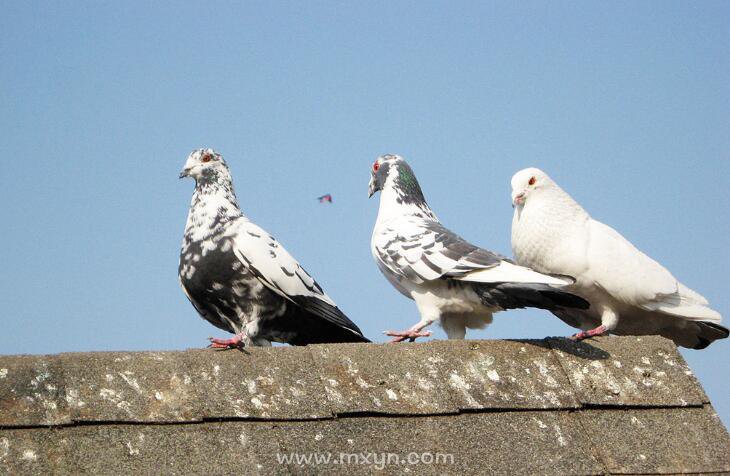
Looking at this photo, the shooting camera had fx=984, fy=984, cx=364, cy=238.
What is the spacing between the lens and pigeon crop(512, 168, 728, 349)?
6.15 metres

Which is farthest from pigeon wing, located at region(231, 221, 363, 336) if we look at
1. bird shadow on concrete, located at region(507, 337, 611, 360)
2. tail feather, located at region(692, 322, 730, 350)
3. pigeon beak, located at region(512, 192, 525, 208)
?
tail feather, located at region(692, 322, 730, 350)

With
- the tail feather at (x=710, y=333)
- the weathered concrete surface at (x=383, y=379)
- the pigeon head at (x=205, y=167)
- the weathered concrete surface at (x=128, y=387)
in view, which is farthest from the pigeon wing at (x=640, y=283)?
the weathered concrete surface at (x=128, y=387)

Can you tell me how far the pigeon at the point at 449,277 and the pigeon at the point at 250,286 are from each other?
53 centimetres

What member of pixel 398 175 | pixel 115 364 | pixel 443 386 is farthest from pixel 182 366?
pixel 398 175

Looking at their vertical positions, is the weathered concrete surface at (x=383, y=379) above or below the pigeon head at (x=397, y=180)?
below

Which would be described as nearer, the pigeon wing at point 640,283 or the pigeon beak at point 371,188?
the pigeon wing at point 640,283

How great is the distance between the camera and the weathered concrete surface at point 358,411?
3637 millimetres

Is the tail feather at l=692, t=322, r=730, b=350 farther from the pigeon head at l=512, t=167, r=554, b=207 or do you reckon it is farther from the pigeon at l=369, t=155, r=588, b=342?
the pigeon head at l=512, t=167, r=554, b=207

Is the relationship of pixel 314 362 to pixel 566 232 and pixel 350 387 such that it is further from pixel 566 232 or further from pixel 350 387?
pixel 566 232

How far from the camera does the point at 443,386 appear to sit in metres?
4.27

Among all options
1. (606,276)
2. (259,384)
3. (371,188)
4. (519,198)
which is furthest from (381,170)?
(259,384)

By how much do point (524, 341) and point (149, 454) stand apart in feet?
6.50

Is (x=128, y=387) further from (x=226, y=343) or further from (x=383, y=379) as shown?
(x=383, y=379)

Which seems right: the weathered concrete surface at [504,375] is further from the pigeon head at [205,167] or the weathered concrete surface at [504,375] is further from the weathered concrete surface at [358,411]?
the pigeon head at [205,167]
